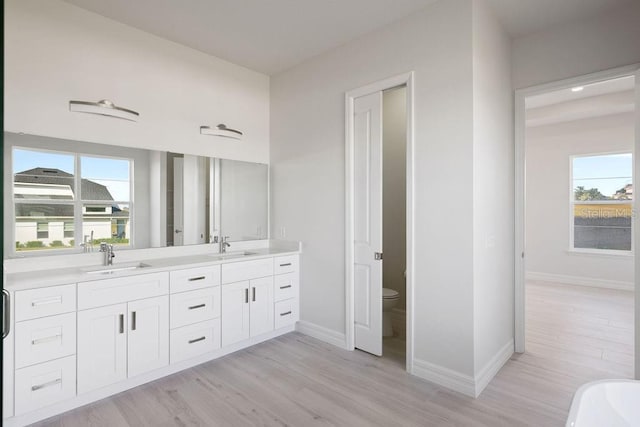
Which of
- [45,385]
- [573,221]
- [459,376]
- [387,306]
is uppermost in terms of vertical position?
[573,221]

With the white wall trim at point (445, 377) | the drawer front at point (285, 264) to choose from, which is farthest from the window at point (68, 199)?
the white wall trim at point (445, 377)

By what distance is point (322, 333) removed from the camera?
3400 millimetres

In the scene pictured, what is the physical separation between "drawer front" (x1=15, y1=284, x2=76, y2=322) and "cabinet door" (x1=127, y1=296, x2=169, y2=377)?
0.37 meters

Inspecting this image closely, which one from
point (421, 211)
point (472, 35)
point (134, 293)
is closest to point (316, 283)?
point (421, 211)

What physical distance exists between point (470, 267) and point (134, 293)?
2.38m

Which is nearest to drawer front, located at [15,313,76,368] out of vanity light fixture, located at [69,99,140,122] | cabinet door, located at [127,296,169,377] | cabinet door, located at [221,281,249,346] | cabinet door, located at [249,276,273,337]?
cabinet door, located at [127,296,169,377]

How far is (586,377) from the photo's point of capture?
2625 millimetres

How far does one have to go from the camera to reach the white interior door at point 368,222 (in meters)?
3.00

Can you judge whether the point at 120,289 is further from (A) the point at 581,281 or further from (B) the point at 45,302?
(A) the point at 581,281

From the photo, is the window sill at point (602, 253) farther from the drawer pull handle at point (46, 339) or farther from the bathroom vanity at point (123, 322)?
the drawer pull handle at point (46, 339)

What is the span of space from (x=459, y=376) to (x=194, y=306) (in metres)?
2.07

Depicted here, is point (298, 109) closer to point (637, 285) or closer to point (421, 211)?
point (421, 211)

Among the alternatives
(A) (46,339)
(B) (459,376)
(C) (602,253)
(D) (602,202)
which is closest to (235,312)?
(A) (46,339)

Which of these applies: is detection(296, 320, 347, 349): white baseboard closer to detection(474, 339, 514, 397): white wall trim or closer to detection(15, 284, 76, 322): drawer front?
detection(474, 339, 514, 397): white wall trim
